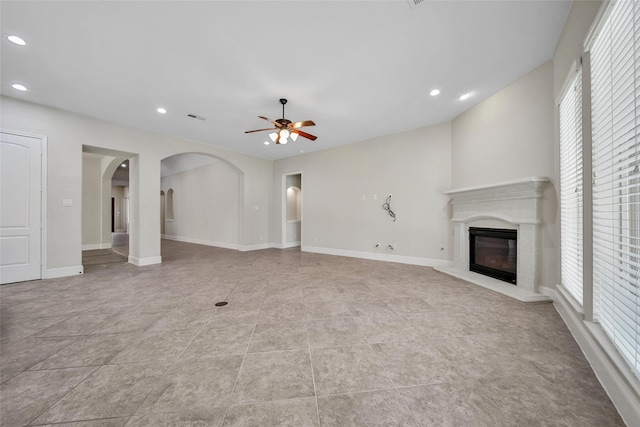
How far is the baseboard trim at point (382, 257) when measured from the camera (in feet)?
15.5

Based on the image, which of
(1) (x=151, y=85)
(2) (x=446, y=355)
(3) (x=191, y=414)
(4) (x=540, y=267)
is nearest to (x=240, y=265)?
A: (1) (x=151, y=85)

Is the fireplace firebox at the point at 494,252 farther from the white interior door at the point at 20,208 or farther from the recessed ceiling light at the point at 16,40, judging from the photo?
the white interior door at the point at 20,208

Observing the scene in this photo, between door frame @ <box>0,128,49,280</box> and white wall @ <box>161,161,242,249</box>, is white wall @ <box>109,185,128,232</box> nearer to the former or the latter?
white wall @ <box>161,161,242,249</box>

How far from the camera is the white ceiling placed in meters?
2.08

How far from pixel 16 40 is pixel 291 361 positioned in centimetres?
423

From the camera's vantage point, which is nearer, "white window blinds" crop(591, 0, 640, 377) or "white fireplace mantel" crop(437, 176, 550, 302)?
"white window blinds" crop(591, 0, 640, 377)

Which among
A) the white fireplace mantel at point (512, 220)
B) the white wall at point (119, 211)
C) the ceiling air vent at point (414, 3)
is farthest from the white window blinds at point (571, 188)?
the white wall at point (119, 211)

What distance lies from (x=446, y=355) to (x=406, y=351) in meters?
0.29

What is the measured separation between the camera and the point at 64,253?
407 centimetres

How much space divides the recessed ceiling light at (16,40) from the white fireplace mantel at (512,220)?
5.92 meters

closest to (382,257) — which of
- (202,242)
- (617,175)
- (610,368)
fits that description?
(610,368)

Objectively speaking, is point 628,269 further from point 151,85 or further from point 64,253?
point 64,253

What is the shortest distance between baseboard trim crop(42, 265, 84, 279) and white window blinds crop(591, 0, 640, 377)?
6756 millimetres

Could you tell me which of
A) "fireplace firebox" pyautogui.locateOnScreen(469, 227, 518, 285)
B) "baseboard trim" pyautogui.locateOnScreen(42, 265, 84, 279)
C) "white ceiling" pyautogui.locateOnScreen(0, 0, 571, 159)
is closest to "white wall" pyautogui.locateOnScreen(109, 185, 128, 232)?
"baseboard trim" pyautogui.locateOnScreen(42, 265, 84, 279)
